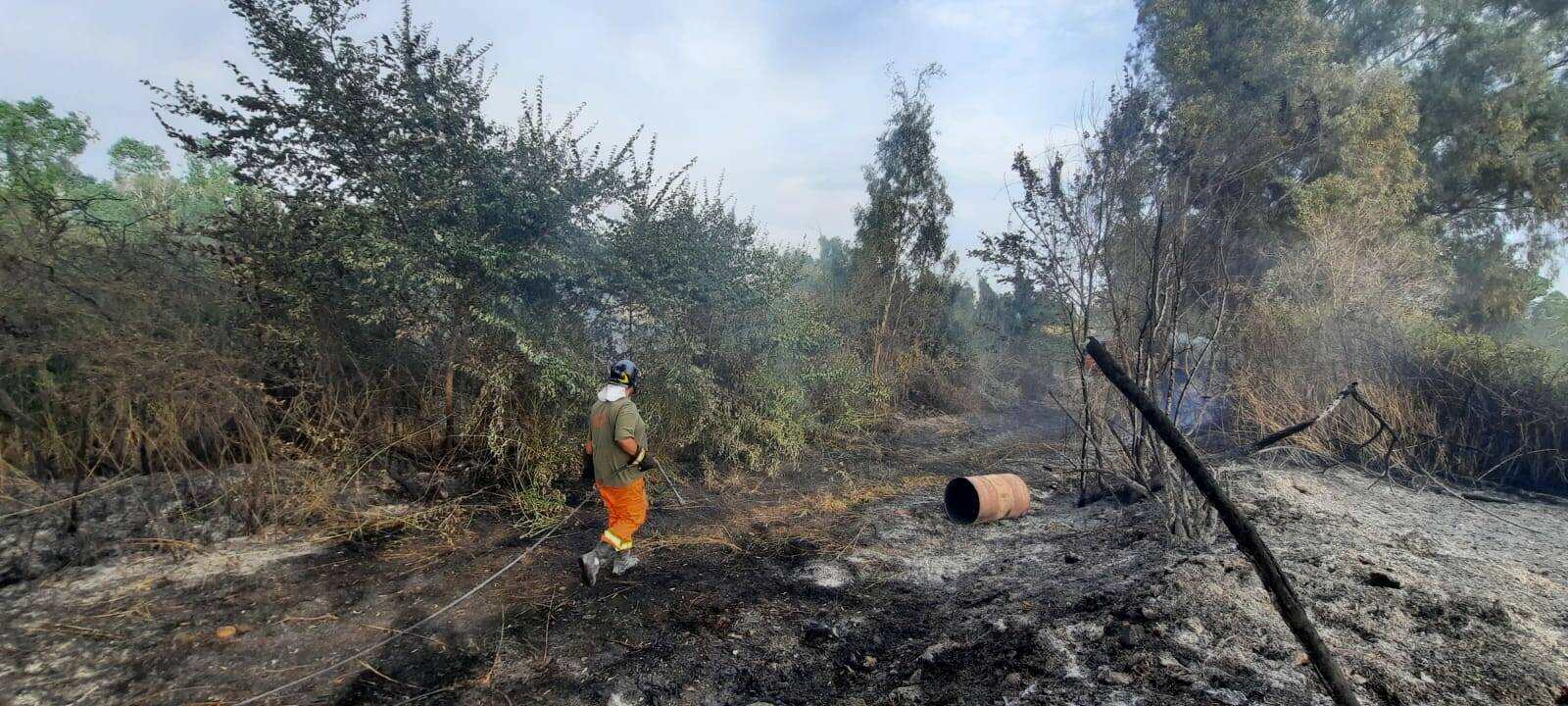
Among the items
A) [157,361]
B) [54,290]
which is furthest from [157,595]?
[54,290]

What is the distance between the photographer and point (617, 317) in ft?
25.3

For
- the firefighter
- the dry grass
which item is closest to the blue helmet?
the firefighter

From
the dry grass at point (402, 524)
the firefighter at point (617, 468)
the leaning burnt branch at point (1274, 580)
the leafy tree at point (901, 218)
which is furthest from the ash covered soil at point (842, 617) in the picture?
the leafy tree at point (901, 218)

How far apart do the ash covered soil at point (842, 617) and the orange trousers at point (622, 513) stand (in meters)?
0.32

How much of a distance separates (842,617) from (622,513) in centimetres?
186

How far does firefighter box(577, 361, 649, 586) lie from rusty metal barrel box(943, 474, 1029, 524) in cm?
305

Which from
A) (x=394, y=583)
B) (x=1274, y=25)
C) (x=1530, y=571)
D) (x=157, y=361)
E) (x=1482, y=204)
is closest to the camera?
(x=1530, y=571)

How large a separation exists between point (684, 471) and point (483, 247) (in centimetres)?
355

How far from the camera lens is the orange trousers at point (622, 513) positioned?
4.85 m

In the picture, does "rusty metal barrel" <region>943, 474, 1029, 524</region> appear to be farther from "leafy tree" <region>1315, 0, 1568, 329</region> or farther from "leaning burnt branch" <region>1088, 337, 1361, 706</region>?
"leafy tree" <region>1315, 0, 1568, 329</region>

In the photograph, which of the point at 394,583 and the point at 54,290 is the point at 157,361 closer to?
the point at 54,290

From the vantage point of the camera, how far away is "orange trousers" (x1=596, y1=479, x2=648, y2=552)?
15.9 ft

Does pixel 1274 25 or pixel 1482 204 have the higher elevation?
pixel 1274 25

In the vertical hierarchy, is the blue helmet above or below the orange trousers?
above
